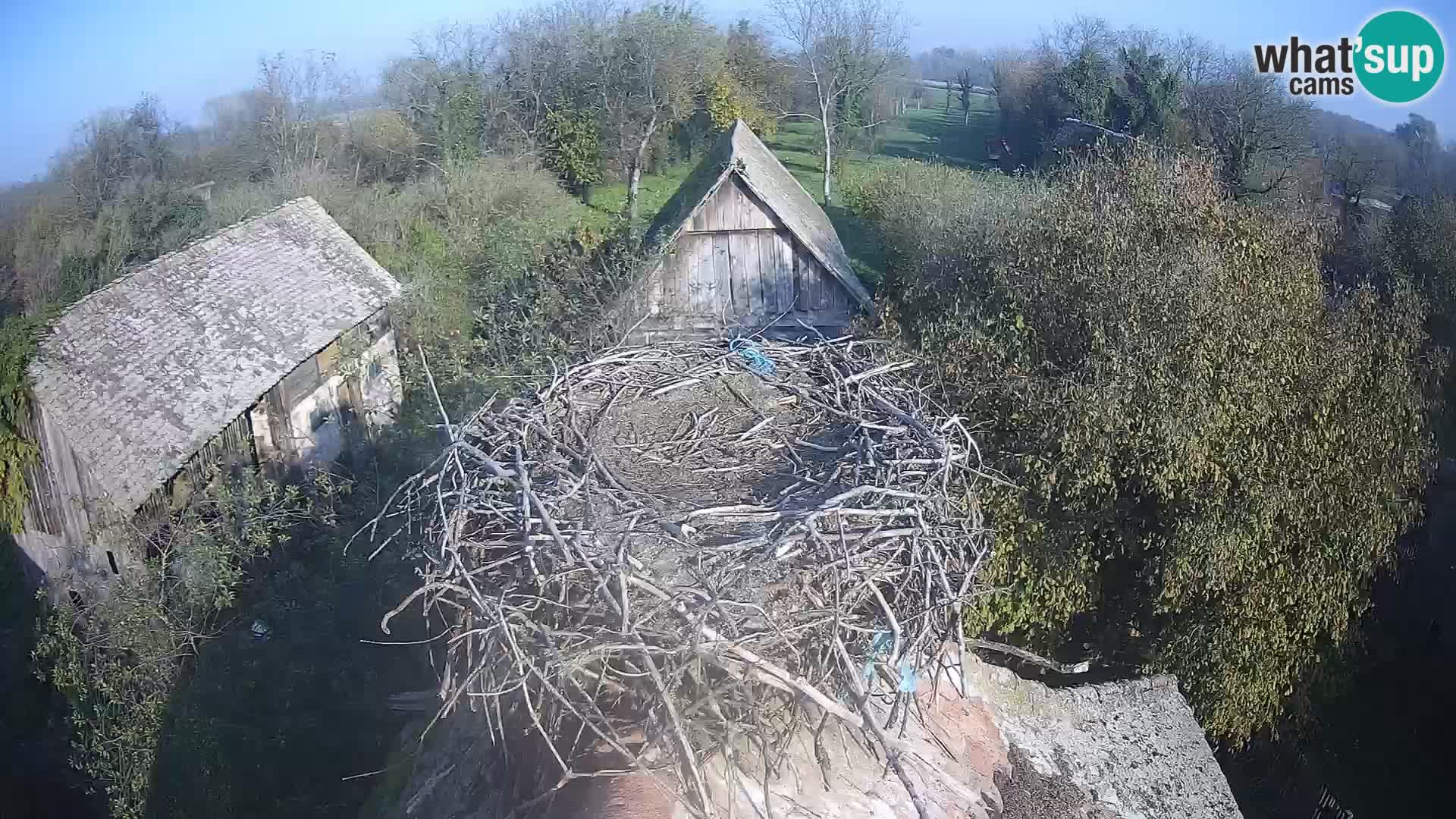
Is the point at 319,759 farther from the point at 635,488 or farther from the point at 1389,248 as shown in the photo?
the point at 1389,248

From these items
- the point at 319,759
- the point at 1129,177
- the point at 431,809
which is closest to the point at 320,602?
the point at 319,759

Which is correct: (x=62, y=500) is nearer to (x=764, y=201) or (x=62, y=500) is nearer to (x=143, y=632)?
(x=143, y=632)

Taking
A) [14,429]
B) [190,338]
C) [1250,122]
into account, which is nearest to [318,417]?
[190,338]

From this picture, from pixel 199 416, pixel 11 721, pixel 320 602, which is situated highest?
pixel 199 416

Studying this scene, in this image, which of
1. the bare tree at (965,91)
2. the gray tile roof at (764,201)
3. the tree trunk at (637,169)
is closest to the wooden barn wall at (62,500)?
the gray tile roof at (764,201)

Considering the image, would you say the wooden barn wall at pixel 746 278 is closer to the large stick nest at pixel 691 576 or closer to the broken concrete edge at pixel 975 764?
the large stick nest at pixel 691 576
